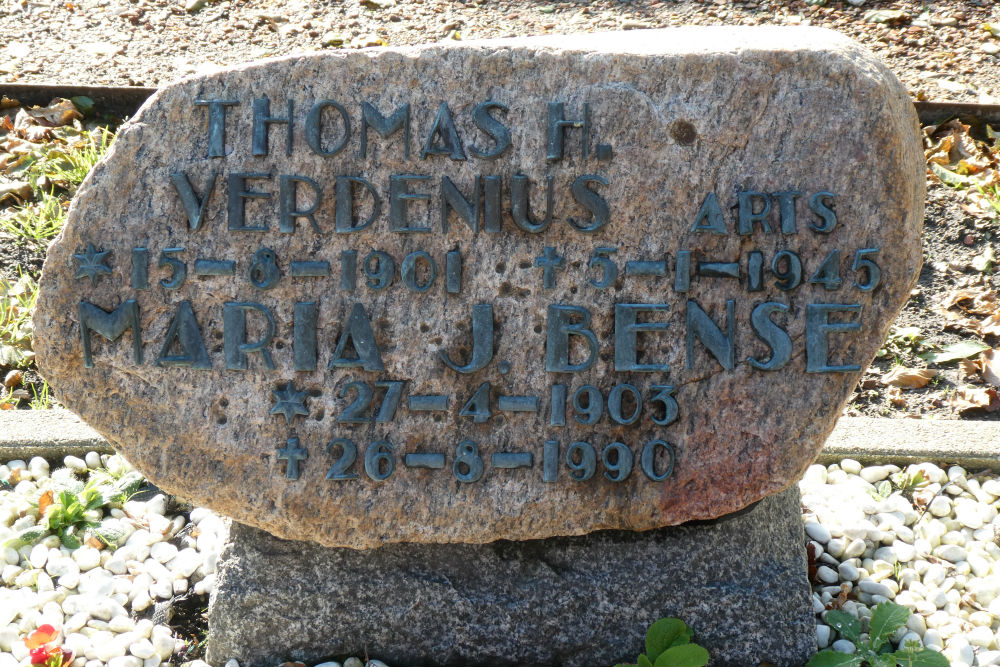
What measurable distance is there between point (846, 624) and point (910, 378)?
1398 millimetres

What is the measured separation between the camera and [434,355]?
2197 millimetres

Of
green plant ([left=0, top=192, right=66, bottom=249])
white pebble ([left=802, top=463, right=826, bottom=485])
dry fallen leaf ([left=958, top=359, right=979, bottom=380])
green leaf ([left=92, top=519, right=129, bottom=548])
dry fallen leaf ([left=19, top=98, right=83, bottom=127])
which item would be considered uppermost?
dry fallen leaf ([left=19, top=98, right=83, bottom=127])

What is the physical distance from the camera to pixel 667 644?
225 cm

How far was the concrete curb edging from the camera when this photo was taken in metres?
3.05

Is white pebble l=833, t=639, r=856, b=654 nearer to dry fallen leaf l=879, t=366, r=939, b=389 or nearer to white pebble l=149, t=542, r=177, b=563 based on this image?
dry fallen leaf l=879, t=366, r=939, b=389

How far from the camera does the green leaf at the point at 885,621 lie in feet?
7.57

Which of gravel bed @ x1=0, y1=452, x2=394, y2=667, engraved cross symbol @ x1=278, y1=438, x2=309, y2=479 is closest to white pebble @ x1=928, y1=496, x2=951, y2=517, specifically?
gravel bed @ x1=0, y1=452, x2=394, y2=667

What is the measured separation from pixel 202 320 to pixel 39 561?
1.02 m

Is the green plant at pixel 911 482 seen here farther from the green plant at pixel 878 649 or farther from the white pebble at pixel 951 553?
the green plant at pixel 878 649

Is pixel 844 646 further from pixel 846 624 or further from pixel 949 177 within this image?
pixel 949 177

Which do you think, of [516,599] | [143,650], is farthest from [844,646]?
[143,650]

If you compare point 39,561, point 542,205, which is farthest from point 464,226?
point 39,561

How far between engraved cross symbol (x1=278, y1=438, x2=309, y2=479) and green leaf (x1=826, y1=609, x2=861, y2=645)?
134 cm

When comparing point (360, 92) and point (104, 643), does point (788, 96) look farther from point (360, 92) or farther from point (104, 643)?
point (104, 643)
